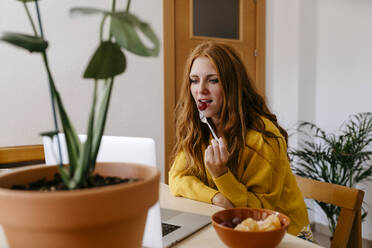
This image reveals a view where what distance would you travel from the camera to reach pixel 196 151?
136cm

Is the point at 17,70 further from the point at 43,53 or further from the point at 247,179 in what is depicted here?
the point at 43,53

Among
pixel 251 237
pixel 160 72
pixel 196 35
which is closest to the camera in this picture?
pixel 251 237

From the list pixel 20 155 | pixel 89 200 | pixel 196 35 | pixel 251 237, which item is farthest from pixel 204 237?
pixel 196 35

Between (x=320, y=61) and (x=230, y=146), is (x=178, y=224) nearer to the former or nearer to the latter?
(x=230, y=146)

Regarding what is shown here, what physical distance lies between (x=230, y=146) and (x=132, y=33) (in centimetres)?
100

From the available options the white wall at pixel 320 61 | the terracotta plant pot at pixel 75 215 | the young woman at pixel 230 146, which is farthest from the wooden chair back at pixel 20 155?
the white wall at pixel 320 61

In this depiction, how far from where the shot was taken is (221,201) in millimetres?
1112

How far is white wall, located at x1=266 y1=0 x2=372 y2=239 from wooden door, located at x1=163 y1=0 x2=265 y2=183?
0.13m

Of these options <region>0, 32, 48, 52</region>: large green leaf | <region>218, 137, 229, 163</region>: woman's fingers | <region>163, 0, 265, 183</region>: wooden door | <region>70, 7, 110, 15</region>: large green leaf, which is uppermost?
<region>163, 0, 265, 183</region>: wooden door

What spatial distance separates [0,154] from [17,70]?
19.6 inches

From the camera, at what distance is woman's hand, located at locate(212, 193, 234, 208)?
1104 mm

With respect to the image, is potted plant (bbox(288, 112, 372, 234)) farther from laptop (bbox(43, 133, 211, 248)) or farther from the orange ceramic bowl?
the orange ceramic bowl

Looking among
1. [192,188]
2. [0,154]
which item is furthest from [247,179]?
[0,154]

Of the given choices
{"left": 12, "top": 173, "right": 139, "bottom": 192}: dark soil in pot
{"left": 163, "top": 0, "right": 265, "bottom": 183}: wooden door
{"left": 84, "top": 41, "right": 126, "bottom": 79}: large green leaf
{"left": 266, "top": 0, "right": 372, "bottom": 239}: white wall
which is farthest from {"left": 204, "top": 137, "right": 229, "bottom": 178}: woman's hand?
{"left": 266, "top": 0, "right": 372, "bottom": 239}: white wall
